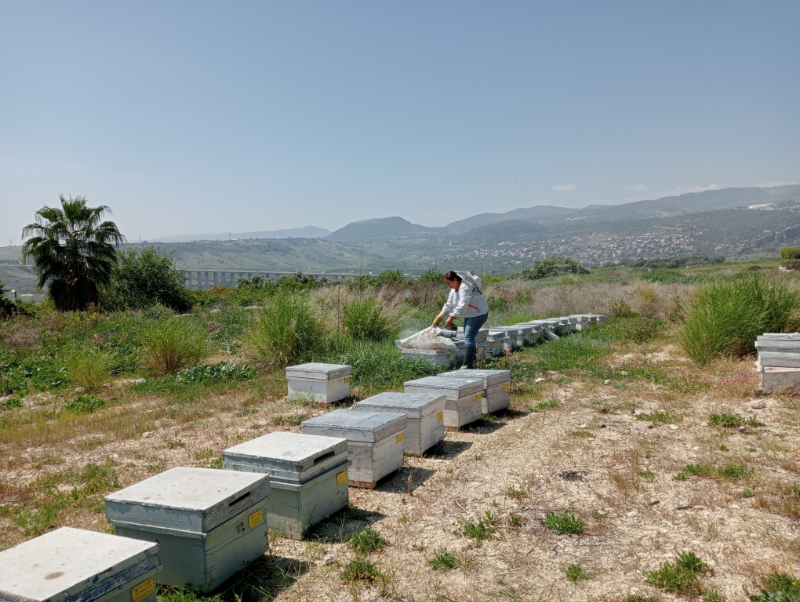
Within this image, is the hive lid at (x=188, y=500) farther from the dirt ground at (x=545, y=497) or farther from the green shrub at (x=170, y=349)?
the green shrub at (x=170, y=349)

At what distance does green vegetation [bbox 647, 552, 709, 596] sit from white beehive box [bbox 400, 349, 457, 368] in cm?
697

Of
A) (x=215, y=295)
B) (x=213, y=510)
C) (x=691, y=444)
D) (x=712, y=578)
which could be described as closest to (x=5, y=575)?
(x=213, y=510)

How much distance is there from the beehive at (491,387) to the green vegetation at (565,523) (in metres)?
3.41

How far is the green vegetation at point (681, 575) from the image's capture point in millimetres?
3743

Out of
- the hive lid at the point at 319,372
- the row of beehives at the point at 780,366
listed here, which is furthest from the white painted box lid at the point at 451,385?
the row of beehives at the point at 780,366

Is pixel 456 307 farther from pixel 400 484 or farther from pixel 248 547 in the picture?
pixel 248 547

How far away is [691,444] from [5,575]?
6880 mm

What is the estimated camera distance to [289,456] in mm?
4539

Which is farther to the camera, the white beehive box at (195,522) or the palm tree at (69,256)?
the palm tree at (69,256)

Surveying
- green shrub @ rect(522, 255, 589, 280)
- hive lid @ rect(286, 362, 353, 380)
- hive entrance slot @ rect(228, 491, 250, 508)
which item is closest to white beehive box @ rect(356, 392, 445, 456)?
hive lid @ rect(286, 362, 353, 380)

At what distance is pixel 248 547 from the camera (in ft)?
13.4

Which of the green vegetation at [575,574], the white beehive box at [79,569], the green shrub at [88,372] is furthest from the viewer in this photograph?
the green shrub at [88,372]

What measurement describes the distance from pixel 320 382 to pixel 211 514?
17.4 ft

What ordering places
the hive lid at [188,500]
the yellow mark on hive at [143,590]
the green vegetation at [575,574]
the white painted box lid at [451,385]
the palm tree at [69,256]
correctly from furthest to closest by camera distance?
the palm tree at [69,256], the white painted box lid at [451,385], the green vegetation at [575,574], the hive lid at [188,500], the yellow mark on hive at [143,590]
